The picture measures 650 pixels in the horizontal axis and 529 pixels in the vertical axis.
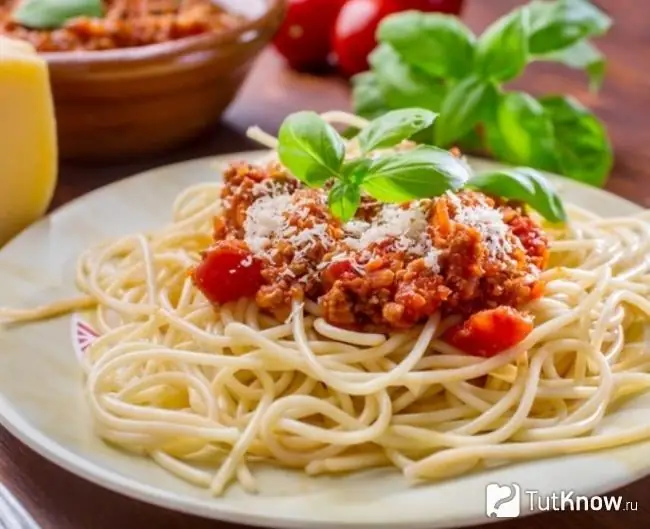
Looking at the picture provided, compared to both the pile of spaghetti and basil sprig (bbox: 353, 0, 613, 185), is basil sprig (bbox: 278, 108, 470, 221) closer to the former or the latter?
the pile of spaghetti

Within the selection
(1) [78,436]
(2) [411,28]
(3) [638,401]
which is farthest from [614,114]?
(1) [78,436]

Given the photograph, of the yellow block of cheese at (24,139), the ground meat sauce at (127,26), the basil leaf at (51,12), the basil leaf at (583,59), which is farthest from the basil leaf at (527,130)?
the basil leaf at (51,12)

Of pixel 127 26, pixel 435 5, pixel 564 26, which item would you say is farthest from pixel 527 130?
pixel 127 26

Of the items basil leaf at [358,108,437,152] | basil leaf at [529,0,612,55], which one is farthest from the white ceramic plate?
basil leaf at [529,0,612,55]

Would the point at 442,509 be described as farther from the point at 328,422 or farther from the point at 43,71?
the point at 43,71

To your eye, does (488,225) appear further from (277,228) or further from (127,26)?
(127,26)

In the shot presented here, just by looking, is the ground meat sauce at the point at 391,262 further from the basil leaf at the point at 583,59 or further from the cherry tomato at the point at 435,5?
the cherry tomato at the point at 435,5
